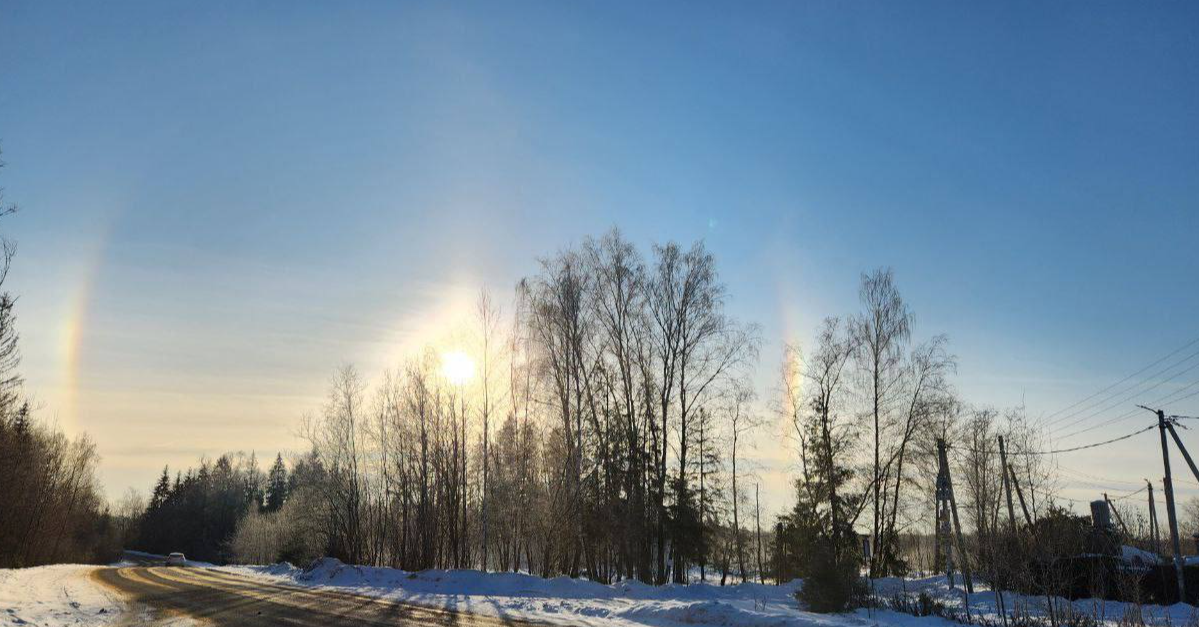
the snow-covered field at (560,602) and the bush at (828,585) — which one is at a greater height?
the bush at (828,585)

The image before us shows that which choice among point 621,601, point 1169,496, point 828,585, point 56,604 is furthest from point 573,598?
point 1169,496

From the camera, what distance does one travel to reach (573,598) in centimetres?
1905

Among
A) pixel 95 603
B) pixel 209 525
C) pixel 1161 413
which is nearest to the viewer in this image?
pixel 95 603

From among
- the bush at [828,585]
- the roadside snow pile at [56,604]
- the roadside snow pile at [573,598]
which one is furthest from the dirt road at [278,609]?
the bush at [828,585]

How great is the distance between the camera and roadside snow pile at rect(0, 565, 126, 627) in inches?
552

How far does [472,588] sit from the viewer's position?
22031 millimetres

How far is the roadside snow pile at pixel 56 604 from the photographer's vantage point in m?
14.0

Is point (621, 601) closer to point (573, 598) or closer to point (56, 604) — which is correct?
point (573, 598)

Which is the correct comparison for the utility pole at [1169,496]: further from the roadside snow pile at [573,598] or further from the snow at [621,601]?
the roadside snow pile at [573,598]

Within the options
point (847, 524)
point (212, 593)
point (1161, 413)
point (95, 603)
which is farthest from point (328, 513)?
point (1161, 413)

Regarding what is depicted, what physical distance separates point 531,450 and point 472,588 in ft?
34.8

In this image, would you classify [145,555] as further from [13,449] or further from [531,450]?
[531,450]

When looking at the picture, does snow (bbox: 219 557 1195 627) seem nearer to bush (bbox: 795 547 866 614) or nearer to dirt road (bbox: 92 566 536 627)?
bush (bbox: 795 547 866 614)

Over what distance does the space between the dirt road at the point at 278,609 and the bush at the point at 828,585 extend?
856 cm
